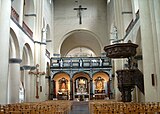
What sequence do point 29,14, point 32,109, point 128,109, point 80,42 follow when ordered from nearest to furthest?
1. point 128,109
2. point 32,109
3. point 29,14
4. point 80,42

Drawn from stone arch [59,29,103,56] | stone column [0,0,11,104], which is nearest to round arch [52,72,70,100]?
stone arch [59,29,103,56]

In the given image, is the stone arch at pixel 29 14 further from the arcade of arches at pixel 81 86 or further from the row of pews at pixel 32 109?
the row of pews at pixel 32 109

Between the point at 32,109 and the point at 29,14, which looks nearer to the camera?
the point at 32,109

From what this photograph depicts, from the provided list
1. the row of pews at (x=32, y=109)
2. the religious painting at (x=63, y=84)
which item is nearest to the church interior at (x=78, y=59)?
the row of pews at (x=32, y=109)

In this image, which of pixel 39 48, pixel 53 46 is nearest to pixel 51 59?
pixel 53 46

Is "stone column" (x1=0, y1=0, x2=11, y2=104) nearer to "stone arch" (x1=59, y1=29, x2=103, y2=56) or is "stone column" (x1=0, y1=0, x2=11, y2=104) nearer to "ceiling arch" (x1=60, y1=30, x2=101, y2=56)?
"stone arch" (x1=59, y1=29, x2=103, y2=56)

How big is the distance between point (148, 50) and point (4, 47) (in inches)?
276

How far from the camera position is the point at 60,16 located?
31641 mm

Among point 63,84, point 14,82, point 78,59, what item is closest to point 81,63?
point 78,59

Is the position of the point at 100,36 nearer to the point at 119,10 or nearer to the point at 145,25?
the point at 119,10

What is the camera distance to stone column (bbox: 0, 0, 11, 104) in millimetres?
10664

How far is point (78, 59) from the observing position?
28047 millimetres

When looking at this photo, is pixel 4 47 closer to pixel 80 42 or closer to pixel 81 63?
pixel 81 63

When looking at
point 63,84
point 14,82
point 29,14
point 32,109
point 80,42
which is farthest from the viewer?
point 80,42
